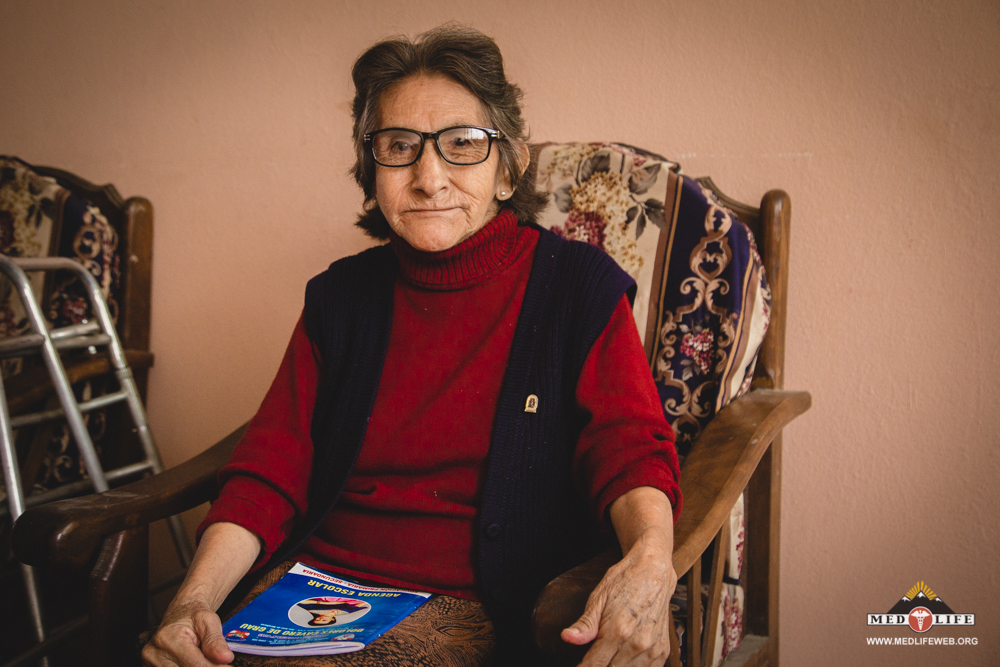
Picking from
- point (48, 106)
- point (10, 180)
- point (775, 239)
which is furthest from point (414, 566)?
point (48, 106)

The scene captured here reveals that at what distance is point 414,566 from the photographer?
3.29ft

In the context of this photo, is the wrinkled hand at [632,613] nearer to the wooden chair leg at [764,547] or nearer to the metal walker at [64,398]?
the wooden chair leg at [764,547]

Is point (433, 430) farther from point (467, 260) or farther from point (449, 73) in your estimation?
point (449, 73)

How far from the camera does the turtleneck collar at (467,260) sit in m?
1.10

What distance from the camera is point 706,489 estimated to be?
959 millimetres

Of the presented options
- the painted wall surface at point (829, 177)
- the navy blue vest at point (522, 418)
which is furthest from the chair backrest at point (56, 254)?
the navy blue vest at point (522, 418)

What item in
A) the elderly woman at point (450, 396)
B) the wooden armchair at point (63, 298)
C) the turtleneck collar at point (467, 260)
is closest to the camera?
the elderly woman at point (450, 396)

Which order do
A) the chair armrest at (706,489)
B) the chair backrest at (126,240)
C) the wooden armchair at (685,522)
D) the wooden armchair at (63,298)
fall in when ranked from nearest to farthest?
1. the chair armrest at (706,489)
2. the wooden armchair at (685,522)
3. the wooden armchair at (63,298)
4. the chair backrest at (126,240)

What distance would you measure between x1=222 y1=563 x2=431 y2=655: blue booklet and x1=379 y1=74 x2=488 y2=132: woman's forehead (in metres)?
0.72

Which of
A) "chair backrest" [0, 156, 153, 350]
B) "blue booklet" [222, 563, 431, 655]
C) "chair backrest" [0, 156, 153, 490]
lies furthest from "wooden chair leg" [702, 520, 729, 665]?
"chair backrest" [0, 156, 153, 350]

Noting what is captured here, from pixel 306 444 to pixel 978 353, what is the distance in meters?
1.36

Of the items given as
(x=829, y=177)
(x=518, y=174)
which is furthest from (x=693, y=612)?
(x=829, y=177)

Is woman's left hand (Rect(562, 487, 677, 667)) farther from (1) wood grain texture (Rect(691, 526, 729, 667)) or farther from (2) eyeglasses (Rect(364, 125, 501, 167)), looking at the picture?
(2) eyeglasses (Rect(364, 125, 501, 167))

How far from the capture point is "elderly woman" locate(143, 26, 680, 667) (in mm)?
968
